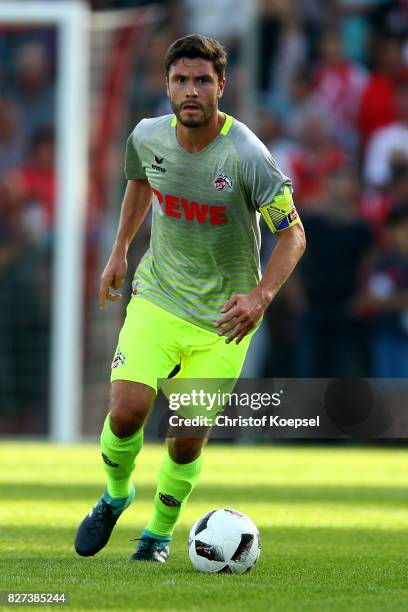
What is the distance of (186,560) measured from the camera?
6.34 m

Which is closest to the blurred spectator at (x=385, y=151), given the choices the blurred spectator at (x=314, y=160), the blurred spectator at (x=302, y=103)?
the blurred spectator at (x=314, y=160)

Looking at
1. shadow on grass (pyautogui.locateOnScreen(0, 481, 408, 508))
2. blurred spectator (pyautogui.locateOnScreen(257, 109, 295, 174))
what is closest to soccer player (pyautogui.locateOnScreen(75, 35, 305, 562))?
shadow on grass (pyautogui.locateOnScreen(0, 481, 408, 508))

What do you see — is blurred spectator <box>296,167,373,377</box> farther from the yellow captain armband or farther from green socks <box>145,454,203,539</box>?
the yellow captain armband

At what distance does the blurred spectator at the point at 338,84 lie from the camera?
673 inches

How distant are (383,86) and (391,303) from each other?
3007mm

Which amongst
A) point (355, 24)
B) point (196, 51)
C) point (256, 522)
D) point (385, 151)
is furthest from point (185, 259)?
point (355, 24)

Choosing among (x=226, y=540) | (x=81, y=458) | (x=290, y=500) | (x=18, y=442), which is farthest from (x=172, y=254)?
(x=18, y=442)

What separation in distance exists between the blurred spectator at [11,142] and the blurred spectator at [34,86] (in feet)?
0.40

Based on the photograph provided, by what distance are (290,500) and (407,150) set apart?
829 centimetres

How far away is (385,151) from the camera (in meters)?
17.1

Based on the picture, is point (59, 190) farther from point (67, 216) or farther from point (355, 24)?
point (355, 24)

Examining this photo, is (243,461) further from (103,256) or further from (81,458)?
(103,256)

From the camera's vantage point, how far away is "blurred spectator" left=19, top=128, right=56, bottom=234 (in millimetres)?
17359

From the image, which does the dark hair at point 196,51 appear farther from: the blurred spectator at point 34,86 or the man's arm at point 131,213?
the blurred spectator at point 34,86
